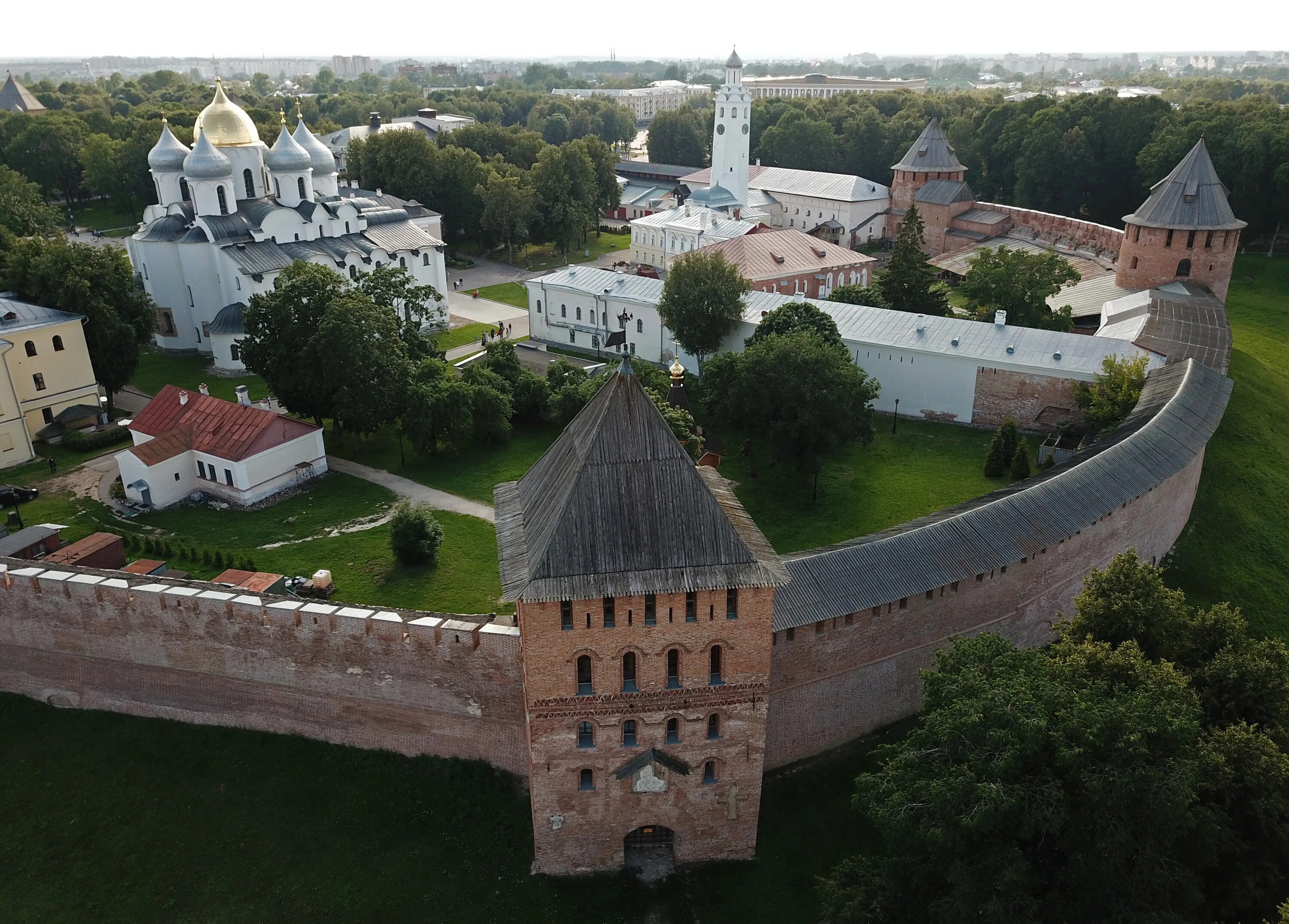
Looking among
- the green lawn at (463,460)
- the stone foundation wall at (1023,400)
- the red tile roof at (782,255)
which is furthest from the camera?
the red tile roof at (782,255)

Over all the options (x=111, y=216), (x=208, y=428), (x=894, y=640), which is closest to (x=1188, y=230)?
(x=894, y=640)

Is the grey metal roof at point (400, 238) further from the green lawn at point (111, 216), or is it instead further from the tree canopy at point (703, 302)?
the green lawn at point (111, 216)

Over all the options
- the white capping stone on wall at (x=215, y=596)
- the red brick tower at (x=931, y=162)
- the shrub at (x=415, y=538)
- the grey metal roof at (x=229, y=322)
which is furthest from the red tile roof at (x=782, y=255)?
the white capping stone on wall at (x=215, y=596)

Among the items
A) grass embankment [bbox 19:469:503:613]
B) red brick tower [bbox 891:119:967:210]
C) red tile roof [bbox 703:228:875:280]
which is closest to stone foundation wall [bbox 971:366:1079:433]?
red tile roof [bbox 703:228:875:280]

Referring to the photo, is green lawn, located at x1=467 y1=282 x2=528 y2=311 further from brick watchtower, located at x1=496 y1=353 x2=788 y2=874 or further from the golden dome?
brick watchtower, located at x1=496 y1=353 x2=788 y2=874

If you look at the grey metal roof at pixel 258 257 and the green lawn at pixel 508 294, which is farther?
the green lawn at pixel 508 294

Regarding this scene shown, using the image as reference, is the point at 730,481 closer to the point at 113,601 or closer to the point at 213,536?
the point at 213,536

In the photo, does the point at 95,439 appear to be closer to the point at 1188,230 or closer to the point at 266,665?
the point at 266,665
